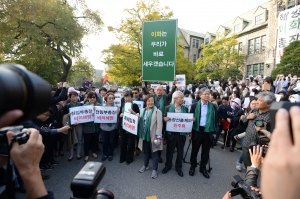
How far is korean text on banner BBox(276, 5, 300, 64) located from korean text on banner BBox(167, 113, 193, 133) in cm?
1949

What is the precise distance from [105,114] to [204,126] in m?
2.51

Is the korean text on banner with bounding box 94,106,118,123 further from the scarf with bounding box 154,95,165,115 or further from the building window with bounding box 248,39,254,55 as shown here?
the building window with bounding box 248,39,254,55

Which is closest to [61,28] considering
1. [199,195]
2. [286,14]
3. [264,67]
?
[199,195]

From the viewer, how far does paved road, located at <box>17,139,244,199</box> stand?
3.40 m

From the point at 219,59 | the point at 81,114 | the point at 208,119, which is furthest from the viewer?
the point at 219,59

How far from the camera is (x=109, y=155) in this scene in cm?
489

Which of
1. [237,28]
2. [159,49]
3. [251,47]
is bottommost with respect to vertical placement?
[159,49]

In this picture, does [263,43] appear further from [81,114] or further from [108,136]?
[81,114]

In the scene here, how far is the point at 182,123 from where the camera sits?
4.11 m

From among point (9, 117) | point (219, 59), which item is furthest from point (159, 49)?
point (219, 59)

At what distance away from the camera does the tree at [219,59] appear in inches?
1088

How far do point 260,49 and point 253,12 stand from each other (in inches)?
373

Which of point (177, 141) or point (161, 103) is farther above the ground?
point (161, 103)

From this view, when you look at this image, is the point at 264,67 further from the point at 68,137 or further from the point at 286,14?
the point at 68,137
